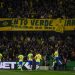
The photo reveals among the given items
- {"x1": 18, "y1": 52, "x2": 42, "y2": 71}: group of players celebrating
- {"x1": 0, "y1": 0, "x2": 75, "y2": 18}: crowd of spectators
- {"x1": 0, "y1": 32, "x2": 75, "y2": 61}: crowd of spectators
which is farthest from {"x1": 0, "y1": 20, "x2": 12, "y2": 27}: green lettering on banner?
{"x1": 18, "y1": 52, "x2": 42, "y2": 71}: group of players celebrating

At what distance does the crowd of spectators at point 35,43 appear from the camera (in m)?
33.8

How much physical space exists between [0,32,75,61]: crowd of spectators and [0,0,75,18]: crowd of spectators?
4.53ft

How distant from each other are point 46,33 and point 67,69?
4432mm

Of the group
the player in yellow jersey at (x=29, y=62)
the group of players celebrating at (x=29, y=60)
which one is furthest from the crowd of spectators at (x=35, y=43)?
the player in yellow jersey at (x=29, y=62)

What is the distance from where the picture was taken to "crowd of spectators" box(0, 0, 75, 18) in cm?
3553

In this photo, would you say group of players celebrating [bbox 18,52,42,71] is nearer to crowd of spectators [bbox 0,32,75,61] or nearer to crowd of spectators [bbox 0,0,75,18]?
crowd of spectators [bbox 0,32,75,61]

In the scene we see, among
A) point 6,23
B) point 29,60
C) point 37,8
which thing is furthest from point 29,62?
point 37,8

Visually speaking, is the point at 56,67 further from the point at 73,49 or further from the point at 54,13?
the point at 54,13

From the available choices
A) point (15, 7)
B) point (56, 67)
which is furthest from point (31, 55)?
point (15, 7)

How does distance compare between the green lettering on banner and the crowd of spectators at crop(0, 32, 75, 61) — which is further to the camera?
the green lettering on banner

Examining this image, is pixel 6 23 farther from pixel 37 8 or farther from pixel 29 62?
pixel 29 62

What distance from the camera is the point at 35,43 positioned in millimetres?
34812

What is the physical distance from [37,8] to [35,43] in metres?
2.95

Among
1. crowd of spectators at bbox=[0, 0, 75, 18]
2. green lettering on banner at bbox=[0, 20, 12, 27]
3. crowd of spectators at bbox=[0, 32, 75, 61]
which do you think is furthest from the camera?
crowd of spectators at bbox=[0, 0, 75, 18]
